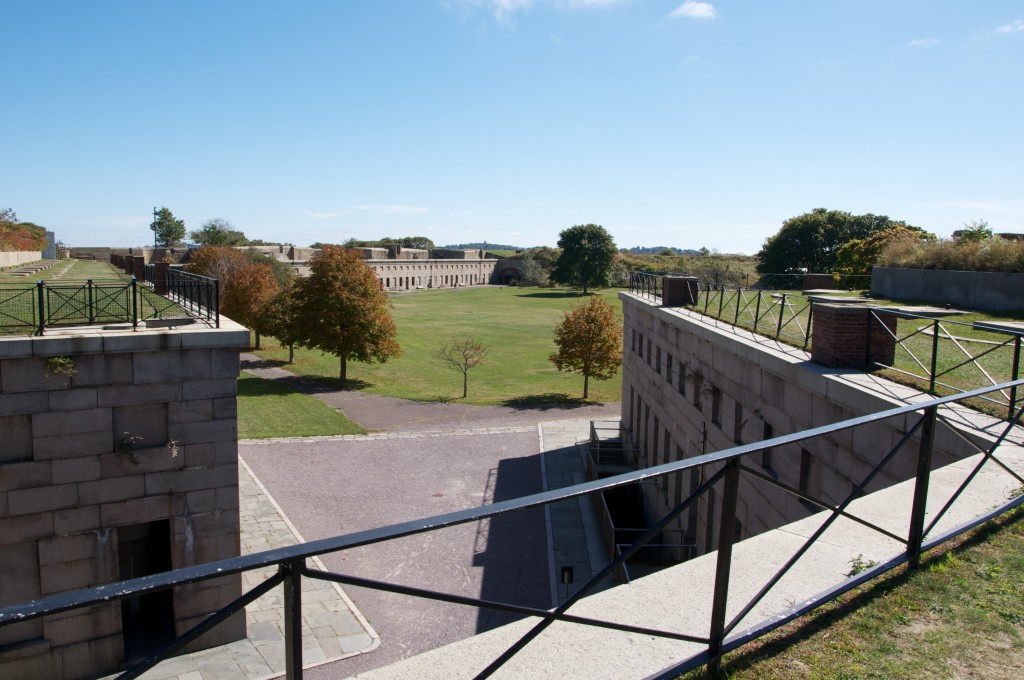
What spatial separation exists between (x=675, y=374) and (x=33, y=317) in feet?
44.6

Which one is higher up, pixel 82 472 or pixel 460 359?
pixel 82 472

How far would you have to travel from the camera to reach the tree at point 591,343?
3825cm

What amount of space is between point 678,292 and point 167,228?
9891 centimetres

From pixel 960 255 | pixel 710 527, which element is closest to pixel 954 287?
pixel 960 255

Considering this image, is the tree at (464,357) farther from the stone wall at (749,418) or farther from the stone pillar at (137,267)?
the stone wall at (749,418)

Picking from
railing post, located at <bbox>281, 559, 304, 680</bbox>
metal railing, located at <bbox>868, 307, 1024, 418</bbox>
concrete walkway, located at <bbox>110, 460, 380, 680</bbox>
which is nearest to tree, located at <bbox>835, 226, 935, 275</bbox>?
metal railing, located at <bbox>868, 307, 1024, 418</bbox>

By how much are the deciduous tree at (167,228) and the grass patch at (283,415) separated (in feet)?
244

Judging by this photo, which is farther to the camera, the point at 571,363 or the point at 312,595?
the point at 571,363

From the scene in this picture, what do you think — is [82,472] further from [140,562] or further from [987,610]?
[987,610]

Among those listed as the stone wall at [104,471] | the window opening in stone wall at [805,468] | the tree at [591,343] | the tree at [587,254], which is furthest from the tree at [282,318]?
the tree at [587,254]

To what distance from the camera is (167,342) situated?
10.8 metres

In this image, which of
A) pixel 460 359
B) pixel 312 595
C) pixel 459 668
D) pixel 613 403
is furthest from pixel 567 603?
pixel 460 359

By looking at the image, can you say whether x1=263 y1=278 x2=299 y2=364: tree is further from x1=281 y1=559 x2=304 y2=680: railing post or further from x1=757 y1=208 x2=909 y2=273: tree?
x1=757 y1=208 x2=909 y2=273: tree

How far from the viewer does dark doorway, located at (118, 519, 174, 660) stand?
36.4 ft
